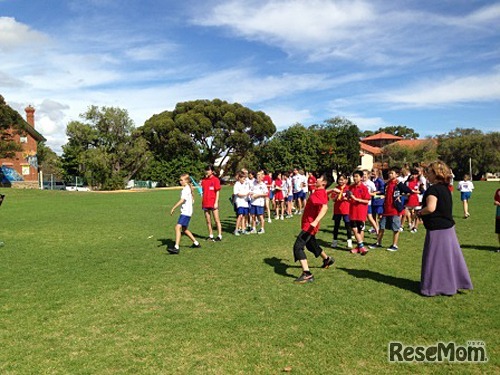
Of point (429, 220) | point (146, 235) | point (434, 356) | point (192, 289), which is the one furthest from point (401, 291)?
point (146, 235)

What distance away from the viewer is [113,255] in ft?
31.1

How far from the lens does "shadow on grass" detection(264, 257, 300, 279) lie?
298 inches

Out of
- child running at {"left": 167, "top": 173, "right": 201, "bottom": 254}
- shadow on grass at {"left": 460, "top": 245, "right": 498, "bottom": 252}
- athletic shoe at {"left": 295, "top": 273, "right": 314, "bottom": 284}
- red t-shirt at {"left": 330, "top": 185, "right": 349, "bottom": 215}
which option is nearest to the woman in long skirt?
athletic shoe at {"left": 295, "top": 273, "right": 314, "bottom": 284}

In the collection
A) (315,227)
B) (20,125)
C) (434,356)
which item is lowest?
(434,356)

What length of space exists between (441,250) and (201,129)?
55524mm

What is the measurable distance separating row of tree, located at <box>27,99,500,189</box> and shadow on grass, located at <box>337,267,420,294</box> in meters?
46.2

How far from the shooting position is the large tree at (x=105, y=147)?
164 ft

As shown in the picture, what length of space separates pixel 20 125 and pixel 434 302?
48087 millimetres

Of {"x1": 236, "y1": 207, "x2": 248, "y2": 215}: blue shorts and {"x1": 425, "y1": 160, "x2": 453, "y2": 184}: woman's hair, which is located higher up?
{"x1": 425, "y1": 160, "x2": 453, "y2": 184}: woman's hair

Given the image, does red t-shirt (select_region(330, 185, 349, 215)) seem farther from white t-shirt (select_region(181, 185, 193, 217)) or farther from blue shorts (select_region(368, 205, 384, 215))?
white t-shirt (select_region(181, 185, 193, 217))

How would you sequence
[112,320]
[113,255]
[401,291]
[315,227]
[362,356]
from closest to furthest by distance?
[362,356] → [112,320] → [401,291] → [315,227] → [113,255]

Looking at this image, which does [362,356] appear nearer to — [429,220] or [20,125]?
[429,220]

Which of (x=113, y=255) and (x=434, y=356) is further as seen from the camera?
(x=113, y=255)

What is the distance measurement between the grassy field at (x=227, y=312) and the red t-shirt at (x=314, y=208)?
925 mm
